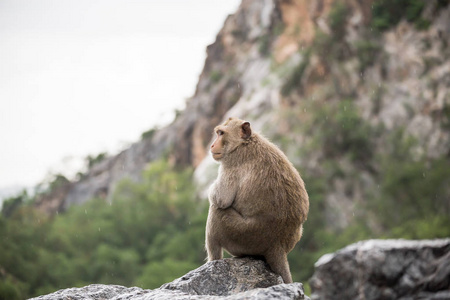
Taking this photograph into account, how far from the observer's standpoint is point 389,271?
39.3 feet

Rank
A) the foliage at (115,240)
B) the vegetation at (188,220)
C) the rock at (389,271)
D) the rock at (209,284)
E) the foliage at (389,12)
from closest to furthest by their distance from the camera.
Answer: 1. the rock at (209,284)
2. the rock at (389,271)
3. the vegetation at (188,220)
4. the foliage at (115,240)
5. the foliage at (389,12)

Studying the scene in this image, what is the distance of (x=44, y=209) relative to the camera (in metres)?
65.0

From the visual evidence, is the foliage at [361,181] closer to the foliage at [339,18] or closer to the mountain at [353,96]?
the mountain at [353,96]

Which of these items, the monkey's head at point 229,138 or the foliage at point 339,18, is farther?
the foliage at point 339,18

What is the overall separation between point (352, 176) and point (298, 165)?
3.59m

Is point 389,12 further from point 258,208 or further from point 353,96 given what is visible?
point 258,208

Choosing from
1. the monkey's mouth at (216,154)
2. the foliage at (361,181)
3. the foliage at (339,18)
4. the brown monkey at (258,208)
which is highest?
the foliage at (339,18)

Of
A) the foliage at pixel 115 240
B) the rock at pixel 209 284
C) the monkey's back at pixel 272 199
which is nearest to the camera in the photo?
the rock at pixel 209 284

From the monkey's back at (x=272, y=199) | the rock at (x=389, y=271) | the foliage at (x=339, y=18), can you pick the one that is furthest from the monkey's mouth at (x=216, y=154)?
the foliage at (x=339, y=18)

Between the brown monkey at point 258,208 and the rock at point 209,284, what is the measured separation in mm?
147

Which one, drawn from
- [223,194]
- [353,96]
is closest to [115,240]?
[353,96]

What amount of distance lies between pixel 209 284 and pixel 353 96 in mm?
33401

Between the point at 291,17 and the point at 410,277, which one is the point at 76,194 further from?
the point at 410,277

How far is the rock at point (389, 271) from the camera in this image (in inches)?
436
